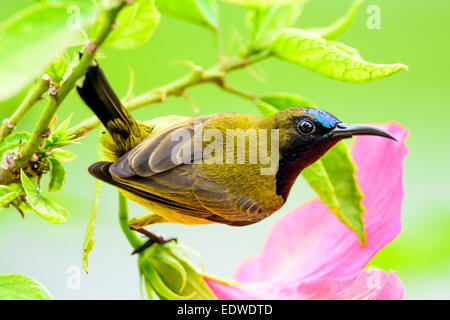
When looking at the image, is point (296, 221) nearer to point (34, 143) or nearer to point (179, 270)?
point (179, 270)

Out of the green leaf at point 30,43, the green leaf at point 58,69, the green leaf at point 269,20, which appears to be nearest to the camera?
the green leaf at point 30,43

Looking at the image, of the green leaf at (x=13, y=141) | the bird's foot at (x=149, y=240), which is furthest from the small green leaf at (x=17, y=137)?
the bird's foot at (x=149, y=240)

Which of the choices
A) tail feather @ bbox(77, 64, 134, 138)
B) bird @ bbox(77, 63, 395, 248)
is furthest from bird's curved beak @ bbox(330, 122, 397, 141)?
tail feather @ bbox(77, 64, 134, 138)

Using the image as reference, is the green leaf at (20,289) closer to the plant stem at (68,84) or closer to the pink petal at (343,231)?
the plant stem at (68,84)

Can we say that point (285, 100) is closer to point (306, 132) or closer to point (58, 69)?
point (306, 132)

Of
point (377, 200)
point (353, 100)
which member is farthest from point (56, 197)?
point (353, 100)
